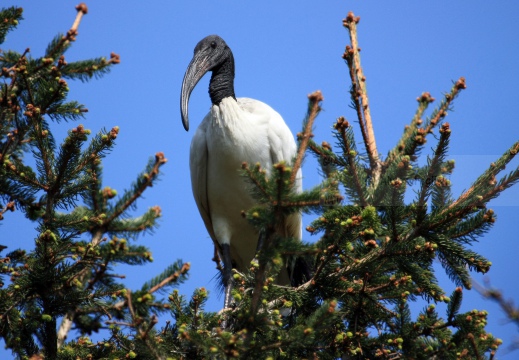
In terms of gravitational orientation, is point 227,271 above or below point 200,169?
below

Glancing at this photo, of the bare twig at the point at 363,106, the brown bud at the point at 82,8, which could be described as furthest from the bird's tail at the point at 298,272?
the brown bud at the point at 82,8

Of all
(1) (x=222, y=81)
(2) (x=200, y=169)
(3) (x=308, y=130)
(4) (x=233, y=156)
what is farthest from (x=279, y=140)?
(3) (x=308, y=130)

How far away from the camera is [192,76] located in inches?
255

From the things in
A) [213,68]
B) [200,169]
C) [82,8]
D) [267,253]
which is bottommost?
[267,253]

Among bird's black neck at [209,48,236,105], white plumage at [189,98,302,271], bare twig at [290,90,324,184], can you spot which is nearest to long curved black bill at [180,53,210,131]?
bird's black neck at [209,48,236,105]

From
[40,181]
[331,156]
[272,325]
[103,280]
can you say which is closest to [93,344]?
[103,280]

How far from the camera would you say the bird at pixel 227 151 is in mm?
5902

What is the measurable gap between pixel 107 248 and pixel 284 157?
2917 mm

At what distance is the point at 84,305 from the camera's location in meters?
3.87

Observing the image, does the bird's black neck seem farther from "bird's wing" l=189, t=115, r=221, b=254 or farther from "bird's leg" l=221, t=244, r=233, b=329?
"bird's leg" l=221, t=244, r=233, b=329

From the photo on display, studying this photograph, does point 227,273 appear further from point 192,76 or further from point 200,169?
point 192,76

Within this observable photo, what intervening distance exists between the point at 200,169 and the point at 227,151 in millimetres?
392

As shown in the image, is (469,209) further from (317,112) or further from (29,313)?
(29,313)

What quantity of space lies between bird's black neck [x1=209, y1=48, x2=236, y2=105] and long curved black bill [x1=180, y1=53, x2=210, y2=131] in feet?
0.37
